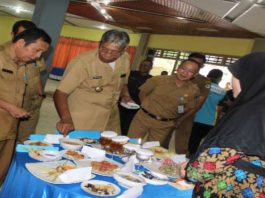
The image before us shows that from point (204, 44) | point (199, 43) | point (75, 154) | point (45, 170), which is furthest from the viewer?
point (199, 43)

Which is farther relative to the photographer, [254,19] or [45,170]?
[254,19]

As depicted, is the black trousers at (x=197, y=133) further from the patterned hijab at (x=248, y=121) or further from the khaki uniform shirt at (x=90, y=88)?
the patterned hijab at (x=248, y=121)

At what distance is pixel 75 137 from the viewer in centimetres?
226

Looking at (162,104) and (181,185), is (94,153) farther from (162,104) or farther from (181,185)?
(162,104)

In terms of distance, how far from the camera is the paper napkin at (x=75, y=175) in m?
1.50

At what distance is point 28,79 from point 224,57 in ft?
23.9

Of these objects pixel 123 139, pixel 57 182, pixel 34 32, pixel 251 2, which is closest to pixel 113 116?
pixel 123 139

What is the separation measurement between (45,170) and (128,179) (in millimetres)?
384

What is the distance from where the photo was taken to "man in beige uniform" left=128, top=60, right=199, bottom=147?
330cm

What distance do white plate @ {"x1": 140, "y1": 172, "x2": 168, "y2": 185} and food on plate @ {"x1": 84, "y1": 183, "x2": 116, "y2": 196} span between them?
0.24m

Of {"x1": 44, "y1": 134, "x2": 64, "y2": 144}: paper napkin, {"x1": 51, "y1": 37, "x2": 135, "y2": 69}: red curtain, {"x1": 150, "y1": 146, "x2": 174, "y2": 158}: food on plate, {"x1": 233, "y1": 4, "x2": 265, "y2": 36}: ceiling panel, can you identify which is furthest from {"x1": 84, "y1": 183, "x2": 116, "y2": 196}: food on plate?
{"x1": 51, "y1": 37, "x2": 135, "y2": 69}: red curtain

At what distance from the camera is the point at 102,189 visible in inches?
59.0

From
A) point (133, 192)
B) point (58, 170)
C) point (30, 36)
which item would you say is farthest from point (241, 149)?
point (30, 36)

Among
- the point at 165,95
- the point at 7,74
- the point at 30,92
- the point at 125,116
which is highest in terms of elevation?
the point at 165,95
